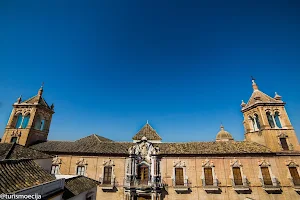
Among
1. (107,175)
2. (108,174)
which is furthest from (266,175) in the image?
(107,175)

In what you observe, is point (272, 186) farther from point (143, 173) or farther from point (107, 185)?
point (107, 185)

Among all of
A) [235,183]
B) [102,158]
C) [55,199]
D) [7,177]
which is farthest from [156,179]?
[7,177]

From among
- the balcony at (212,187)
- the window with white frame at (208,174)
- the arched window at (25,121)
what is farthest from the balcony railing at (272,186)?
the arched window at (25,121)

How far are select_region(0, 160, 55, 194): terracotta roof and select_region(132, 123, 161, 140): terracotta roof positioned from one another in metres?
16.1

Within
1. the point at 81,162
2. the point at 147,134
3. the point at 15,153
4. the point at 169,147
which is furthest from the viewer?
the point at 147,134

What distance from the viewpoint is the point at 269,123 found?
75.9 feet

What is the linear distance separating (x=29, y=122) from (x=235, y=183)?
30.9 meters

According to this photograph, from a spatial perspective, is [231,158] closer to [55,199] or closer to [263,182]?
[263,182]

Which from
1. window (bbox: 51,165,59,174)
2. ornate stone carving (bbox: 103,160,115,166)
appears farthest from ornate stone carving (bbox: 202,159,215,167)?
window (bbox: 51,165,59,174)

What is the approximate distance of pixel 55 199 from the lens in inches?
377

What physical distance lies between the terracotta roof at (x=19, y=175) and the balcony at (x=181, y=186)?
14.9 meters

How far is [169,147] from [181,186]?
5183mm

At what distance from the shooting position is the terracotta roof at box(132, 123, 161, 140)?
83.9 feet

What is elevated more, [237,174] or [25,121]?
[25,121]
